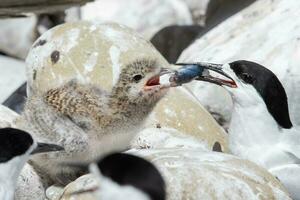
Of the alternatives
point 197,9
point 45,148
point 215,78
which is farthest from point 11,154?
point 197,9

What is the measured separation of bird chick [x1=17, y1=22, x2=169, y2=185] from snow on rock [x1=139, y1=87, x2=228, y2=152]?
265mm

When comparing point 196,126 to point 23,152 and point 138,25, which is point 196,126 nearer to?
point 23,152

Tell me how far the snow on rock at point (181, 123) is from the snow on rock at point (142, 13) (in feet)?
8.23

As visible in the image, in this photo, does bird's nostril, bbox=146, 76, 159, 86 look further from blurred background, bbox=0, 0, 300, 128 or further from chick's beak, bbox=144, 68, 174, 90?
blurred background, bbox=0, 0, 300, 128

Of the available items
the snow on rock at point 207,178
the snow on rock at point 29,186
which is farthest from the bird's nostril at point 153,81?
the snow on rock at point 29,186

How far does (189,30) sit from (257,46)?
1.62 m

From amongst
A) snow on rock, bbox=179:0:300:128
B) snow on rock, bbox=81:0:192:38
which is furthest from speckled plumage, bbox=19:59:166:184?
snow on rock, bbox=81:0:192:38

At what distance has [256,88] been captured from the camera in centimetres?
477

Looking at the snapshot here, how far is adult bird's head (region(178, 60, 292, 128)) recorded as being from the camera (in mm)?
4734

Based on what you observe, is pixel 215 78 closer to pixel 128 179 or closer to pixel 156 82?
pixel 156 82

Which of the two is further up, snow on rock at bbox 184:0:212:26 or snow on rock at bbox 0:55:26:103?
snow on rock at bbox 0:55:26:103

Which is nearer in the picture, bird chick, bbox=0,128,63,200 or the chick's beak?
bird chick, bbox=0,128,63,200

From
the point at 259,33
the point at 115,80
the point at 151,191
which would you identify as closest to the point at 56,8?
the point at 259,33

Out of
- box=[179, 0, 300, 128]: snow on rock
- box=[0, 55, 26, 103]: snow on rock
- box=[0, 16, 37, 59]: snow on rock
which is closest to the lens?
box=[179, 0, 300, 128]: snow on rock
